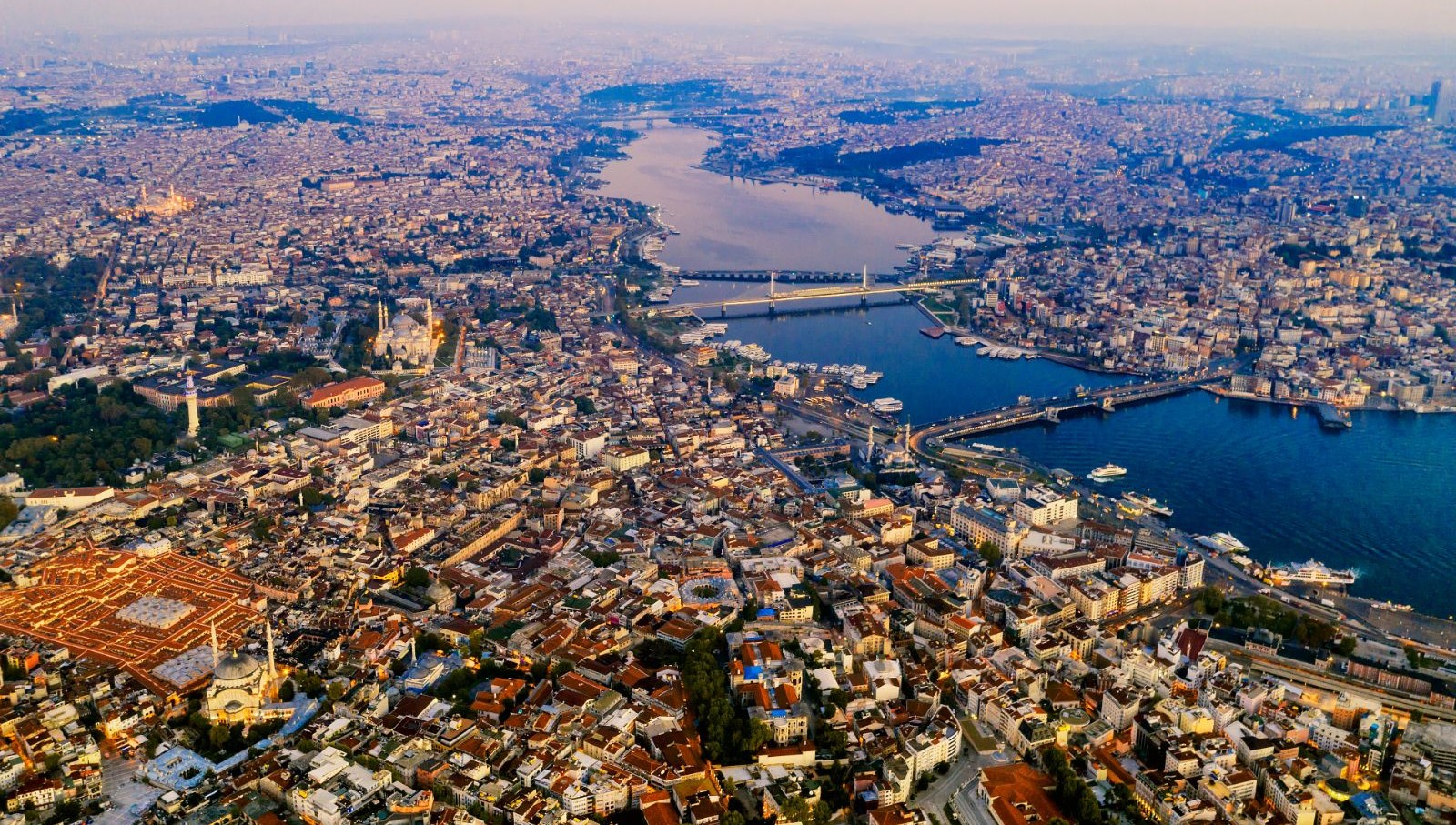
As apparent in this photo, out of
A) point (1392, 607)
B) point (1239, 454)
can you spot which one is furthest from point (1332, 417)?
point (1392, 607)

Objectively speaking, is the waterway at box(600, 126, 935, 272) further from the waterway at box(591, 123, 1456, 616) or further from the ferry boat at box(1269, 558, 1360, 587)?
the ferry boat at box(1269, 558, 1360, 587)

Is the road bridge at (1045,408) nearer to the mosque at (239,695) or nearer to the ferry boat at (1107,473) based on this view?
the ferry boat at (1107,473)

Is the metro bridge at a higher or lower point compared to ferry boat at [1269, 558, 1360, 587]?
higher

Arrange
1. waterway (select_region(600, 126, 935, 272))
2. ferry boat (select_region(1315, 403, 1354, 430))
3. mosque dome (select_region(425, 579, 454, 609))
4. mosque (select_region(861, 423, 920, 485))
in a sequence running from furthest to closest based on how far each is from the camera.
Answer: waterway (select_region(600, 126, 935, 272)), ferry boat (select_region(1315, 403, 1354, 430)), mosque (select_region(861, 423, 920, 485)), mosque dome (select_region(425, 579, 454, 609))

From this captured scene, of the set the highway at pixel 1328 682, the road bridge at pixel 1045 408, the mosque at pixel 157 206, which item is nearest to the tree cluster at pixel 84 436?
the road bridge at pixel 1045 408

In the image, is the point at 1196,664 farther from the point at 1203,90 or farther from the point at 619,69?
the point at 619,69

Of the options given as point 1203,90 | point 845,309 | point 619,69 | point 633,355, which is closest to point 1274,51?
point 1203,90

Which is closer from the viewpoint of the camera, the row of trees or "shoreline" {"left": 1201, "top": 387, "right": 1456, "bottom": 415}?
the row of trees

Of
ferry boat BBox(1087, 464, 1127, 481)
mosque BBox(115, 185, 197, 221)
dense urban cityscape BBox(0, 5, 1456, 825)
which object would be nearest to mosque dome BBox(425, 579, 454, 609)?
dense urban cityscape BBox(0, 5, 1456, 825)

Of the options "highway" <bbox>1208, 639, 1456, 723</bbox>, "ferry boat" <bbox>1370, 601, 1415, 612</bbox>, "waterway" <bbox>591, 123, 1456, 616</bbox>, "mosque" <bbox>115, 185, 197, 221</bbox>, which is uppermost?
"mosque" <bbox>115, 185, 197, 221</bbox>

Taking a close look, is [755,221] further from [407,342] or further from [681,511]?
[681,511]
